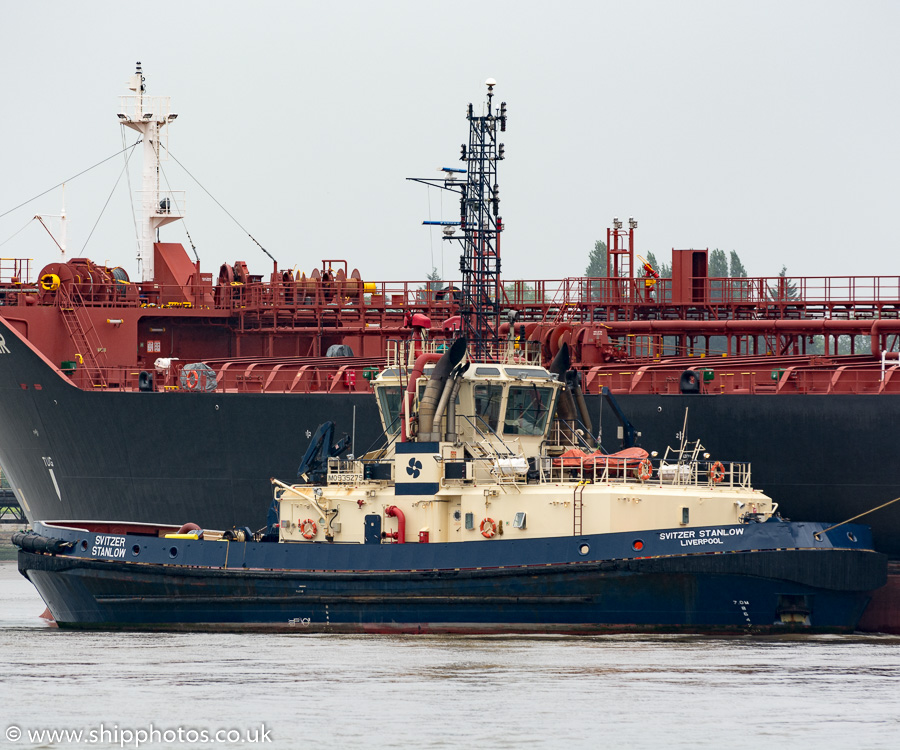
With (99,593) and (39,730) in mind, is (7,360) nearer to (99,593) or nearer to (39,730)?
(99,593)

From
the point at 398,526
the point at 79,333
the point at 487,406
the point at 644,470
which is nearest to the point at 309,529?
the point at 398,526

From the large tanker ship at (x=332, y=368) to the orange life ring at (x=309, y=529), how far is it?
3.43 m

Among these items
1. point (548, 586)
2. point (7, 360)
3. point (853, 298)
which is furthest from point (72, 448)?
point (853, 298)

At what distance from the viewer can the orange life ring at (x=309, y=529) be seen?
2930 cm

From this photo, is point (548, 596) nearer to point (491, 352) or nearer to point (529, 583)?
point (529, 583)

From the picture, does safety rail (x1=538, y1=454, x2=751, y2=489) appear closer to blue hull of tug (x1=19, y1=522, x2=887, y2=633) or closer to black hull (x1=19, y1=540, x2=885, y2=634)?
blue hull of tug (x1=19, y1=522, x2=887, y2=633)

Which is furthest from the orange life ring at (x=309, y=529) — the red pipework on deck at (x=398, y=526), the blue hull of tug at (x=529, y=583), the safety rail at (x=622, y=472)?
the safety rail at (x=622, y=472)

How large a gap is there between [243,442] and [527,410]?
10.0m

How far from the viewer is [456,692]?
69.1 feet

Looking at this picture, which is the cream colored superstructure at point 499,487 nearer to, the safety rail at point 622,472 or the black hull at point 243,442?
the safety rail at point 622,472

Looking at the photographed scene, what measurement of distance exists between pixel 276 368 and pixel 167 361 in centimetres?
323

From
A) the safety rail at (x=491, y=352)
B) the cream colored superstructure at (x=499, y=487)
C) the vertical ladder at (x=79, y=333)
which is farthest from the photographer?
the vertical ladder at (x=79, y=333)

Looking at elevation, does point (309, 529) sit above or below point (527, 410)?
below

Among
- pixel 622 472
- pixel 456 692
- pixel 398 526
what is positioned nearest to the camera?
pixel 456 692
